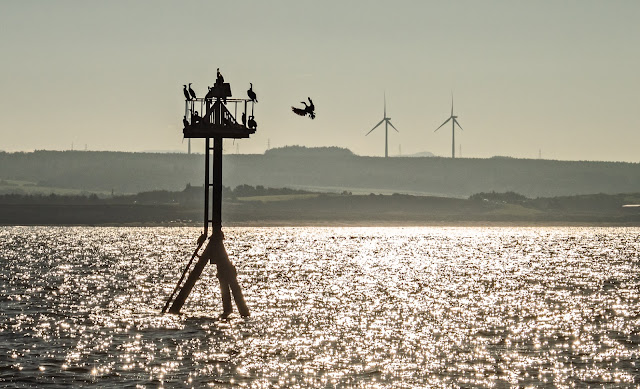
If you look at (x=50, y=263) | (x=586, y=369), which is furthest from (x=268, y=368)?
(x=50, y=263)

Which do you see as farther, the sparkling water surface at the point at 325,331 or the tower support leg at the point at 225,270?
the tower support leg at the point at 225,270

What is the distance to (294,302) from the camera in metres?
80.2

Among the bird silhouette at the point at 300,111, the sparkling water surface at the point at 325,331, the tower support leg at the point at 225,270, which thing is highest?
the bird silhouette at the point at 300,111

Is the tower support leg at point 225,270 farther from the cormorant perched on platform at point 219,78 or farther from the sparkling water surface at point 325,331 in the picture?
the cormorant perched on platform at point 219,78

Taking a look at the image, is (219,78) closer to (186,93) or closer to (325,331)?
(186,93)

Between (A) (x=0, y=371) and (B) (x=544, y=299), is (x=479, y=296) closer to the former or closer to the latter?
(B) (x=544, y=299)

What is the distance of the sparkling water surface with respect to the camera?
4681 centimetres

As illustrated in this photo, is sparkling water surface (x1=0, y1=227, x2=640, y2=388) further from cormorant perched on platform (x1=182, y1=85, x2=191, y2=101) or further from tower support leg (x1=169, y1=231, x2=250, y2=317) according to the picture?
cormorant perched on platform (x1=182, y1=85, x2=191, y2=101)

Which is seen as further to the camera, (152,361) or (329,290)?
(329,290)

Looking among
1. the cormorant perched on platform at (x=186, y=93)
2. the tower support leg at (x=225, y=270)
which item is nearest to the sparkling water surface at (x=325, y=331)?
the tower support leg at (x=225, y=270)

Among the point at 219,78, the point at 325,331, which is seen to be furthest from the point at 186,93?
the point at 325,331

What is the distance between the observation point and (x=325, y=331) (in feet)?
202

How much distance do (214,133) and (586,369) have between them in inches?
974

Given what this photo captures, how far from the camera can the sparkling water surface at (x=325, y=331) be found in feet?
154
